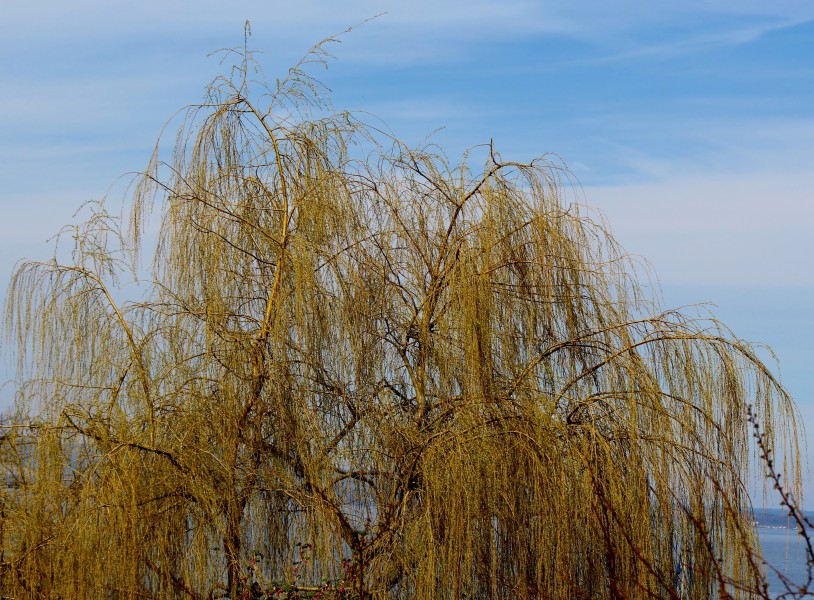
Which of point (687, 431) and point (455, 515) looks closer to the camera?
point (455, 515)

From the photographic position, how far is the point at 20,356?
438cm

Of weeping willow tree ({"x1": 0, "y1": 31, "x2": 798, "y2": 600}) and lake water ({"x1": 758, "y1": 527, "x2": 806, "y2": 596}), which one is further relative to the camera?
lake water ({"x1": 758, "y1": 527, "x2": 806, "y2": 596})

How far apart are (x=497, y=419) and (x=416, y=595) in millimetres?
844

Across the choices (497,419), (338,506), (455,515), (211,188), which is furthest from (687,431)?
(211,188)

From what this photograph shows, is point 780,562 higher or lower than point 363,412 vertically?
lower

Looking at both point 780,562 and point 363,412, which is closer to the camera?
point 363,412

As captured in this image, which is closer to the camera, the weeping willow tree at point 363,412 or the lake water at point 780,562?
the weeping willow tree at point 363,412

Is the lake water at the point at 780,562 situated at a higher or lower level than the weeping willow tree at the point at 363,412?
lower

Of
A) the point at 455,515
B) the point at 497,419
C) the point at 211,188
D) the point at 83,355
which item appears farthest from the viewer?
the point at 211,188

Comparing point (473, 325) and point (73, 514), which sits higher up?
point (473, 325)

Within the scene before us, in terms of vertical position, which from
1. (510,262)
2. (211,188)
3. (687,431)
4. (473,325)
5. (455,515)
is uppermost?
(211,188)

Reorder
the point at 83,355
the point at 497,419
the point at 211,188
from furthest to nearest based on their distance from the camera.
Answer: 1. the point at 211,188
2. the point at 83,355
3. the point at 497,419

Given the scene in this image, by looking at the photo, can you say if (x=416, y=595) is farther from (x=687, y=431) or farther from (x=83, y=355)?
(x=83, y=355)

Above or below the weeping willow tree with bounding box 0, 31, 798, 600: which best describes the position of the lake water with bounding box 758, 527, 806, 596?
below
